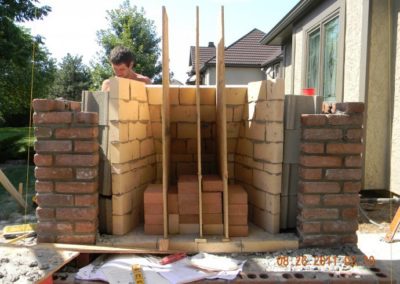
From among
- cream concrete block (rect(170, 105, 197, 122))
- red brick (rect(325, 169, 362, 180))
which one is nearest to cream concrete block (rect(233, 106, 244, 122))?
cream concrete block (rect(170, 105, 197, 122))

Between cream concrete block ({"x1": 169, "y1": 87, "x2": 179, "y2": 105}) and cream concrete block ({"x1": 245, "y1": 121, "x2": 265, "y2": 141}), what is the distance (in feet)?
2.24

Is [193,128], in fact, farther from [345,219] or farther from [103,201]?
[345,219]

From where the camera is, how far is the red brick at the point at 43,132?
2670 millimetres

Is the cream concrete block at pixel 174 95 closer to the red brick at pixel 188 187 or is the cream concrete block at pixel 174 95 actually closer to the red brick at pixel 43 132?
the red brick at pixel 188 187

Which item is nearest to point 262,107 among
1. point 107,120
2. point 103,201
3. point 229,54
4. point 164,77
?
point 164,77

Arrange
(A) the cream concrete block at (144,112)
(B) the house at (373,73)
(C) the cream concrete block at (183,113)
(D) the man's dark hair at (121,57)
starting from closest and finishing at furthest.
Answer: (A) the cream concrete block at (144,112), (C) the cream concrete block at (183,113), (D) the man's dark hair at (121,57), (B) the house at (373,73)

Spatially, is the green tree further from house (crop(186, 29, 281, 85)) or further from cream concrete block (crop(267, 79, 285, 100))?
cream concrete block (crop(267, 79, 285, 100))

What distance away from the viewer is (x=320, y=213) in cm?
277

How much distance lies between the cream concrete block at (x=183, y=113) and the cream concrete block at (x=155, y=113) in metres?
0.13

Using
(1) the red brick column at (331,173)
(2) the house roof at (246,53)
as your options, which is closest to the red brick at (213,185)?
(1) the red brick column at (331,173)

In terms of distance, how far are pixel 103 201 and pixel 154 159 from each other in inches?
33.4

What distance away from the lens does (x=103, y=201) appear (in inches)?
115

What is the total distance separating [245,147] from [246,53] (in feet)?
57.2

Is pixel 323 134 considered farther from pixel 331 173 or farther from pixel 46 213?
pixel 46 213
